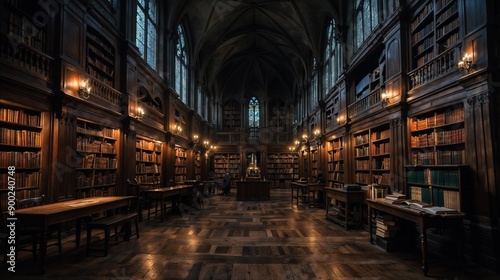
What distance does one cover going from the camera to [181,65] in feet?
45.8

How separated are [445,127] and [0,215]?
22.1 feet

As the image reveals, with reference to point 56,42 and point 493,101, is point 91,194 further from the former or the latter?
point 493,101

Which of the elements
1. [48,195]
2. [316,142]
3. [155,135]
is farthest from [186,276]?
[316,142]

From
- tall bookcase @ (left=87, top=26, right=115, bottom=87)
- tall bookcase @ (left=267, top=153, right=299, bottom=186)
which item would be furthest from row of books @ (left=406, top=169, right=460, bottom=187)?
tall bookcase @ (left=267, top=153, right=299, bottom=186)

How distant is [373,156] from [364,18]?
434 cm

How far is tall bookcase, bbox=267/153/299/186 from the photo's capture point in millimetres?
19312

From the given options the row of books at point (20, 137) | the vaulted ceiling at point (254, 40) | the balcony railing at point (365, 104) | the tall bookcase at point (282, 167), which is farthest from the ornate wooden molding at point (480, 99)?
the tall bookcase at point (282, 167)

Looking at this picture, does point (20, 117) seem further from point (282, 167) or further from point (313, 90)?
point (282, 167)

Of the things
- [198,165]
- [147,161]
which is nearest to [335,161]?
[147,161]

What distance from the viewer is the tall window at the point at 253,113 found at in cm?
2239

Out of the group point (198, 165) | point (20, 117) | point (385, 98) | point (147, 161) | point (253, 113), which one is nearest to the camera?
point (20, 117)

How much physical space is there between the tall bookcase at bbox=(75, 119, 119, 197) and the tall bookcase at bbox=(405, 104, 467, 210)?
6.68 meters

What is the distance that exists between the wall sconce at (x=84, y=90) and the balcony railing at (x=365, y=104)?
6682 mm

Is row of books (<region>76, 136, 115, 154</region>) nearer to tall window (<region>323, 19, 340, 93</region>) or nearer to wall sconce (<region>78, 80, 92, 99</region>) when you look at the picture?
wall sconce (<region>78, 80, 92, 99</region>)
